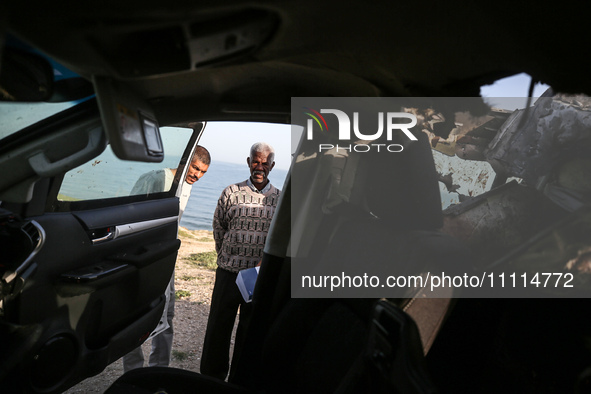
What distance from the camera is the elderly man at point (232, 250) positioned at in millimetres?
3107

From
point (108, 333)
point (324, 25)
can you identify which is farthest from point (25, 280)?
point (324, 25)

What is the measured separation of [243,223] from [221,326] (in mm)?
766

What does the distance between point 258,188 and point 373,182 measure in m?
1.83

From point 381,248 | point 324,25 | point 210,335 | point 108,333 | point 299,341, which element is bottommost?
point 210,335

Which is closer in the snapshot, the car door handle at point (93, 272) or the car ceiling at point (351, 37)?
the car ceiling at point (351, 37)

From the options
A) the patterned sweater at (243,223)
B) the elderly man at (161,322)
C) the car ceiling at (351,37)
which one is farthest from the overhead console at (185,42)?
the patterned sweater at (243,223)

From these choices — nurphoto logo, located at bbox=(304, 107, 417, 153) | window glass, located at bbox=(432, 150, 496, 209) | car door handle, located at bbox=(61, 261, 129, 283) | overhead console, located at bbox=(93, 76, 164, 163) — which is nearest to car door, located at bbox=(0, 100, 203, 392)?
car door handle, located at bbox=(61, 261, 129, 283)

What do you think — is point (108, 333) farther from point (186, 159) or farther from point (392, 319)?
point (392, 319)

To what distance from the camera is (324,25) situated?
3.34 ft

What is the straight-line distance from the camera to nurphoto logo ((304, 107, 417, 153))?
1532mm

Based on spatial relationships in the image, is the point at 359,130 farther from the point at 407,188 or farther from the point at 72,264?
the point at 72,264

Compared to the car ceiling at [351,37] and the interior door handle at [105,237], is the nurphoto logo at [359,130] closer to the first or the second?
the car ceiling at [351,37]

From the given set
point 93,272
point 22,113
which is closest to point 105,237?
point 93,272

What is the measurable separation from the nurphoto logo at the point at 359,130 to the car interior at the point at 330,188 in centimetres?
4
